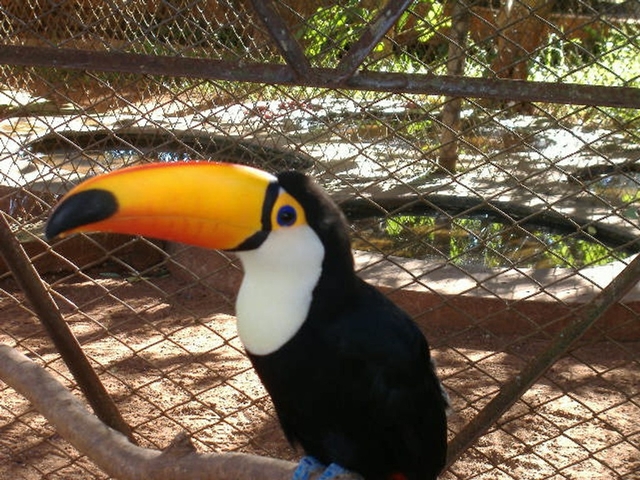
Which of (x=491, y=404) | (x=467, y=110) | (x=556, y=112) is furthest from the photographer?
(x=467, y=110)

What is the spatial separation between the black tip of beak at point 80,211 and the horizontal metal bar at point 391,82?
0.95ft

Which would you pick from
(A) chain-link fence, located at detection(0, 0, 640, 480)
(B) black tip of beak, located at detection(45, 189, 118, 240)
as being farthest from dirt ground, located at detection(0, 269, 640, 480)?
(B) black tip of beak, located at detection(45, 189, 118, 240)

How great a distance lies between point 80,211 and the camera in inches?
61.5

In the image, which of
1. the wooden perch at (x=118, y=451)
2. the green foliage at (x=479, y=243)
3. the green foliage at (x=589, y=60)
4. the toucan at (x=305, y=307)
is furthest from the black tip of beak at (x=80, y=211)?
the green foliage at (x=589, y=60)

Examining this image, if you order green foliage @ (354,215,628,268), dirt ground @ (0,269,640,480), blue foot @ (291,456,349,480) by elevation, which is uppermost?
blue foot @ (291,456,349,480)

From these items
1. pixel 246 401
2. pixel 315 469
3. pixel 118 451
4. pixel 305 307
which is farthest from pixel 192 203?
pixel 246 401

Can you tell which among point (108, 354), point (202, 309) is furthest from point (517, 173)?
point (108, 354)

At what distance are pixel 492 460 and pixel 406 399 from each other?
982 millimetres

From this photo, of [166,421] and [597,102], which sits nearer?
[597,102]

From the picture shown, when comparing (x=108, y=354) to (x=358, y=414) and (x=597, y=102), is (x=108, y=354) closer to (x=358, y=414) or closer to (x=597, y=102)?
(x=358, y=414)

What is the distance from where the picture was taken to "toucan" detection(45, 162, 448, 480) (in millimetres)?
1670

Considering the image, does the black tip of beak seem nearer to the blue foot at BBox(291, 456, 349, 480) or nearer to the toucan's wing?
the toucan's wing

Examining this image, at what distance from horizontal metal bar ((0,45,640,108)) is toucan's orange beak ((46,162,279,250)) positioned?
19cm

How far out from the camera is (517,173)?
19.1 ft
